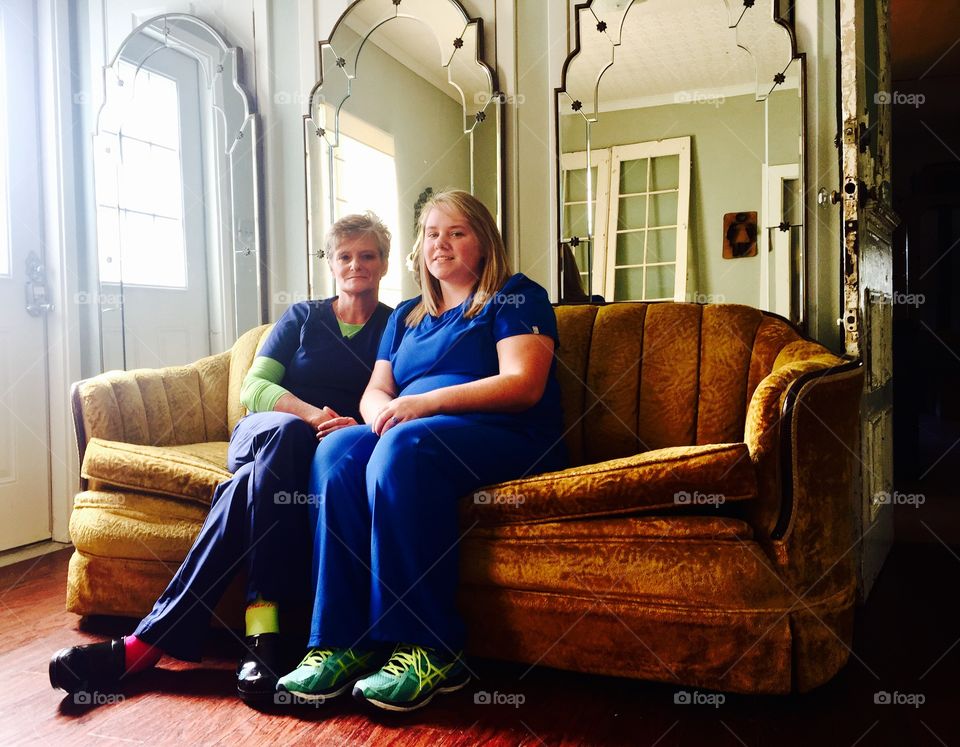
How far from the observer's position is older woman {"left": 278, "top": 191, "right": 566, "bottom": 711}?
1.51m

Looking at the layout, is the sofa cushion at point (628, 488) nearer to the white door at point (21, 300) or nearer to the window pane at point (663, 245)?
the window pane at point (663, 245)

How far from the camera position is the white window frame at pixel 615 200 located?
2.26 meters

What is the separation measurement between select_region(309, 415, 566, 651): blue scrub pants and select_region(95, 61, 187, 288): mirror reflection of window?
1753 millimetres

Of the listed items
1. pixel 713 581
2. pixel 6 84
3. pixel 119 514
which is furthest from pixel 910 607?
pixel 6 84

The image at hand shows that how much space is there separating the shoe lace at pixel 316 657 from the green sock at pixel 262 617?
0.12 m

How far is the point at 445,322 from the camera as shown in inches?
75.2

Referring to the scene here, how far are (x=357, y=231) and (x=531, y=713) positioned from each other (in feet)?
4.42

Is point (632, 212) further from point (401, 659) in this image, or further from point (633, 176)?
point (401, 659)

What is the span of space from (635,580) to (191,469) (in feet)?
3.64

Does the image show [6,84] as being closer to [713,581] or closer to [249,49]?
[249,49]

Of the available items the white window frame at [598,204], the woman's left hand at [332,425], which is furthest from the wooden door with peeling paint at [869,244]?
the woman's left hand at [332,425]

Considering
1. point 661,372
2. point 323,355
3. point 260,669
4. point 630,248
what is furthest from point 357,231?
point 260,669

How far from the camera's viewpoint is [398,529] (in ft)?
5.04

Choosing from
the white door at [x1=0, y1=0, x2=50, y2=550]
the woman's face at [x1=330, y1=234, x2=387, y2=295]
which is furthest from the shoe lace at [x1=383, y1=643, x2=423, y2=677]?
the white door at [x1=0, y1=0, x2=50, y2=550]
